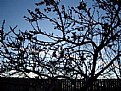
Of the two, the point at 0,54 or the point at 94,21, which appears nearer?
the point at 0,54

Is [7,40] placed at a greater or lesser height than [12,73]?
greater

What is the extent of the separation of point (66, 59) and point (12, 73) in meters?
1.33

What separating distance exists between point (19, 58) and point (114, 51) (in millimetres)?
2809

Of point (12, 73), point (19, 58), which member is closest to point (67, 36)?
point (19, 58)

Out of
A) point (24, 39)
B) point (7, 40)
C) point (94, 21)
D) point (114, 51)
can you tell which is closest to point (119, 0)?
point (94, 21)

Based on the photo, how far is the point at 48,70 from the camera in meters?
4.10

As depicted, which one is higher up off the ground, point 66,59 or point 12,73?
point 66,59

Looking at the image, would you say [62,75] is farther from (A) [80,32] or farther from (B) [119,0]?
(B) [119,0]

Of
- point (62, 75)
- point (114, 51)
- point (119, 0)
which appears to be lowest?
point (62, 75)

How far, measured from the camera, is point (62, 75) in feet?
13.9

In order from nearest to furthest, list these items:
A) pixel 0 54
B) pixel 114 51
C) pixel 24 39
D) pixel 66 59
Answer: pixel 0 54, pixel 24 39, pixel 66 59, pixel 114 51

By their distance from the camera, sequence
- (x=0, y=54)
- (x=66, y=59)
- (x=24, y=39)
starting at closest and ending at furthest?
(x=0, y=54) < (x=24, y=39) < (x=66, y=59)

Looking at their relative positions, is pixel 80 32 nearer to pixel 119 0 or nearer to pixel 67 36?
pixel 67 36

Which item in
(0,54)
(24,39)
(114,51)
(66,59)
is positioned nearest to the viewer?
(0,54)
